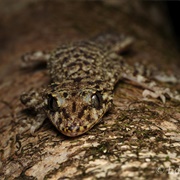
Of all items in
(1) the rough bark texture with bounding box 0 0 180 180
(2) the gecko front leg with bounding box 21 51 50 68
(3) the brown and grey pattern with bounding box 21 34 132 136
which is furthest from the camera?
(2) the gecko front leg with bounding box 21 51 50 68

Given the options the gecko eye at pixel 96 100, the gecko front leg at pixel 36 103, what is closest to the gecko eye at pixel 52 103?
the gecko eye at pixel 96 100

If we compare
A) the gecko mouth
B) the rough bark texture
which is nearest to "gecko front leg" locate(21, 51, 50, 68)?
the rough bark texture

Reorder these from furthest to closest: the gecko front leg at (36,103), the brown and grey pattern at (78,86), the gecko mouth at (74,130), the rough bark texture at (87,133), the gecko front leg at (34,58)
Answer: the gecko front leg at (34,58)
the gecko front leg at (36,103)
the brown and grey pattern at (78,86)
the gecko mouth at (74,130)
the rough bark texture at (87,133)

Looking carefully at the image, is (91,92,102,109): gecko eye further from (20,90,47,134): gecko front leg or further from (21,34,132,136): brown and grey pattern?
(20,90,47,134): gecko front leg

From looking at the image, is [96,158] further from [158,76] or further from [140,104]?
[158,76]

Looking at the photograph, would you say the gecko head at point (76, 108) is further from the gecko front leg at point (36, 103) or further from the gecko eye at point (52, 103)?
the gecko front leg at point (36, 103)

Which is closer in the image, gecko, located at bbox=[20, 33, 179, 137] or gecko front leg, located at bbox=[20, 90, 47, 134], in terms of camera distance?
gecko, located at bbox=[20, 33, 179, 137]

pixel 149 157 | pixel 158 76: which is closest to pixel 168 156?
pixel 149 157

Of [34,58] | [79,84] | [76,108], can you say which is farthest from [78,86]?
[34,58]
